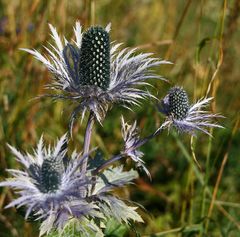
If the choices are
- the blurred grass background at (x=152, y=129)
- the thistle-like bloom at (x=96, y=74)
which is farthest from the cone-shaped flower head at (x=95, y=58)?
the blurred grass background at (x=152, y=129)

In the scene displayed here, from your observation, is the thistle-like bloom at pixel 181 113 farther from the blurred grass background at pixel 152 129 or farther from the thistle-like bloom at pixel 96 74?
the blurred grass background at pixel 152 129

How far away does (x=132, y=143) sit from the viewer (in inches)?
55.5

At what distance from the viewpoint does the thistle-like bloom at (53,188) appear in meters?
1.18

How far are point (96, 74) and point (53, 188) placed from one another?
352 millimetres

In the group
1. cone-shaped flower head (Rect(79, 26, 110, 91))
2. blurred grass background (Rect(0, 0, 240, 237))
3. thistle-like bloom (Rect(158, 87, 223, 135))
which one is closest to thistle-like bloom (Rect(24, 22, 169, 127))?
cone-shaped flower head (Rect(79, 26, 110, 91))

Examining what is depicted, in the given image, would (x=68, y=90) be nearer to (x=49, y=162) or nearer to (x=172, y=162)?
(x=49, y=162)

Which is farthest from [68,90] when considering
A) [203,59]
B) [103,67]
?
[203,59]

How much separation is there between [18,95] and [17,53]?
350 mm

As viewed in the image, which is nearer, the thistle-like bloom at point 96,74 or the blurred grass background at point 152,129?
the thistle-like bloom at point 96,74

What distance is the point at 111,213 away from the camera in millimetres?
1320

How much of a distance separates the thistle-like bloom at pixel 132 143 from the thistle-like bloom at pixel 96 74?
0.09 meters

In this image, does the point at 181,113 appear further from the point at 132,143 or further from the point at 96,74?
the point at 96,74

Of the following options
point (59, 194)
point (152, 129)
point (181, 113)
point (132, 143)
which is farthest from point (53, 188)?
point (152, 129)

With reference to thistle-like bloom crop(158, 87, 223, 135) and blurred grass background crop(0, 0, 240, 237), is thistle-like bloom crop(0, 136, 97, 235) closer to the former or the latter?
thistle-like bloom crop(158, 87, 223, 135)
